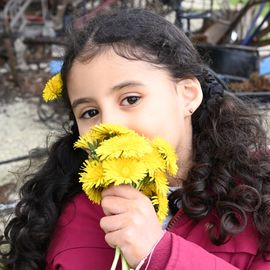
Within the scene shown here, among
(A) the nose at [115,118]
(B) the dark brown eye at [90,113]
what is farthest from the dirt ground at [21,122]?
(A) the nose at [115,118]

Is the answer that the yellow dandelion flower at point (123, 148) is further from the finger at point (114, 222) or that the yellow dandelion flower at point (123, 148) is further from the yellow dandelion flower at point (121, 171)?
the finger at point (114, 222)

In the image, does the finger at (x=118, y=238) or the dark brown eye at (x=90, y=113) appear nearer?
the finger at (x=118, y=238)

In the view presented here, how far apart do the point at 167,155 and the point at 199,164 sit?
31 cm

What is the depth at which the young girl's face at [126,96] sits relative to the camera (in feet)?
4.21

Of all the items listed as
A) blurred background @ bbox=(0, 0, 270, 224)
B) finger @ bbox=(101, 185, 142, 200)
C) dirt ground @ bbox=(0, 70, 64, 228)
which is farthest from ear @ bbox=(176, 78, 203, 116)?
dirt ground @ bbox=(0, 70, 64, 228)

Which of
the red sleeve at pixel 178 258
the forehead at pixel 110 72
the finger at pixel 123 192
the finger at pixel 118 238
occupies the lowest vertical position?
the red sleeve at pixel 178 258

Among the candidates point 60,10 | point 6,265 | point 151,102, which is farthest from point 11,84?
point 151,102

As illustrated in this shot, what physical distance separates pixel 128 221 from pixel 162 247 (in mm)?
113

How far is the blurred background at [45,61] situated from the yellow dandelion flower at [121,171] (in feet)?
8.39

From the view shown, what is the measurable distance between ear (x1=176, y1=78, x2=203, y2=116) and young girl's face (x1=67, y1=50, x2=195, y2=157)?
0.18ft

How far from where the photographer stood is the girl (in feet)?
3.82

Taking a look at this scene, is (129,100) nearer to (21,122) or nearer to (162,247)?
(162,247)

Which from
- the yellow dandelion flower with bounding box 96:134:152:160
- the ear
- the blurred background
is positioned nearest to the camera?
the yellow dandelion flower with bounding box 96:134:152:160

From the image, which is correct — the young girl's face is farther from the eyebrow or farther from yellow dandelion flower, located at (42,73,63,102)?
yellow dandelion flower, located at (42,73,63,102)
